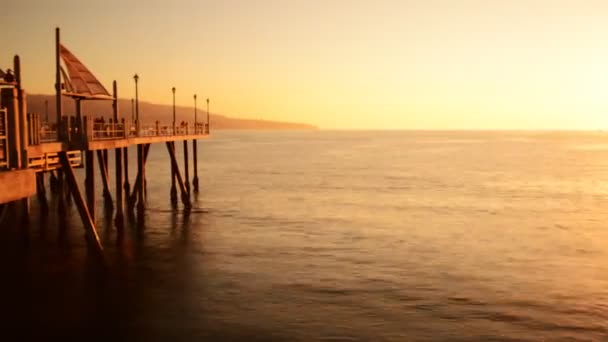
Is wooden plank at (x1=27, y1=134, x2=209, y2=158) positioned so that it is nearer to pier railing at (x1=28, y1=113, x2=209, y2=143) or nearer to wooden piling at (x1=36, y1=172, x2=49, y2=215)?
pier railing at (x1=28, y1=113, x2=209, y2=143)

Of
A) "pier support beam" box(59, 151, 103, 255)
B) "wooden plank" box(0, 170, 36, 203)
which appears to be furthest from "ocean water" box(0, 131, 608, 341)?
"wooden plank" box(0, 170, 36, 203)

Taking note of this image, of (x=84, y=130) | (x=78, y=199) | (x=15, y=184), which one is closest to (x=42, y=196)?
(x=84, y=130)

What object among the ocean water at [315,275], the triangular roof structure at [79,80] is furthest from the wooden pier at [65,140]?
the ocean water at [315,275]

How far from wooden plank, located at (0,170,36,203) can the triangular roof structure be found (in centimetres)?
1405

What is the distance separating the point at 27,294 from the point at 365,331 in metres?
10.4

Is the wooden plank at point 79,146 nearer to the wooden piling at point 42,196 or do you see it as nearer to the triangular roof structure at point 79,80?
the triangular roof structure at point 79,80

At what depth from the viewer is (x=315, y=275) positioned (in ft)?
70.1

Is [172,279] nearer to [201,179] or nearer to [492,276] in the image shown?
[492,276]

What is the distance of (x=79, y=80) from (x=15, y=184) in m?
17.2

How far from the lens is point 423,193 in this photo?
49.0 metres

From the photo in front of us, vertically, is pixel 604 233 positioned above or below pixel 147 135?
below

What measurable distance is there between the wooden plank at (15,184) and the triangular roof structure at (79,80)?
1405 cm

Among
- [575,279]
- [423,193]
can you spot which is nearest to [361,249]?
[575,279]

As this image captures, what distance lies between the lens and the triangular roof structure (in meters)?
26.1
